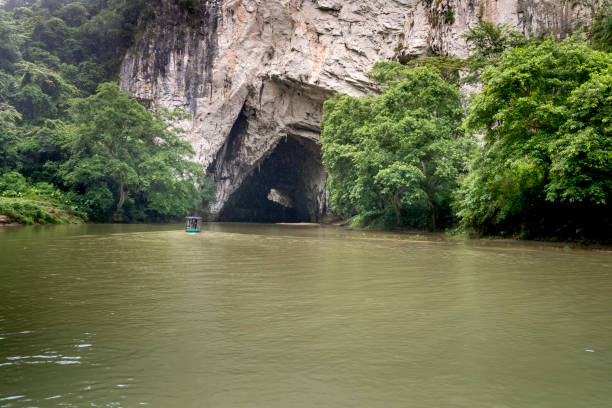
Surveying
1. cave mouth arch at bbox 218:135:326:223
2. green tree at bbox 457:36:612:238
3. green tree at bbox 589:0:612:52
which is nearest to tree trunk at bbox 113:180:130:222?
Answer: cave mouth arch at bbox 218:135:326:223

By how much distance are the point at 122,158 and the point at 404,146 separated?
1617 centimetres

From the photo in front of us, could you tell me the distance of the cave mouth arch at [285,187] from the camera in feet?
113

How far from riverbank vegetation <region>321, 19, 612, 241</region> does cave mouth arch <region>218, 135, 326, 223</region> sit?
47.6 ft

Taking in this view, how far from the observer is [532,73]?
1016cm

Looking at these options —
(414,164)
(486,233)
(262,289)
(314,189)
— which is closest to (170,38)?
(314,189)

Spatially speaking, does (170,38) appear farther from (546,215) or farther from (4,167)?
(546,215)

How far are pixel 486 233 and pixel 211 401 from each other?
12.9 metres

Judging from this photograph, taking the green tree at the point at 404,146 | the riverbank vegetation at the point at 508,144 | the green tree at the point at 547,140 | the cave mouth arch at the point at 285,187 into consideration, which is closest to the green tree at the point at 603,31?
the riverbank vegetation at the point at 508,144

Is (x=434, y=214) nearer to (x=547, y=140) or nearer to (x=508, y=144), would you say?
(x=508, y=144)

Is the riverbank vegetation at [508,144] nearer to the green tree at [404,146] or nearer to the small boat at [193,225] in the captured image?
the green tree at [404,146]

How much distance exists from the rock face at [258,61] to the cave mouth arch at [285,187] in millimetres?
2100

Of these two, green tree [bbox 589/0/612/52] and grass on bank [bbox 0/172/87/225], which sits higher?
green tree [bbox 589/0/612/52]

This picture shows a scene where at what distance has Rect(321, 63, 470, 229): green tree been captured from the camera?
631 inches

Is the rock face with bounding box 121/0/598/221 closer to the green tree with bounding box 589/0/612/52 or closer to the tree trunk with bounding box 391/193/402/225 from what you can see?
the green tree with bounding box 589/0/612/52
